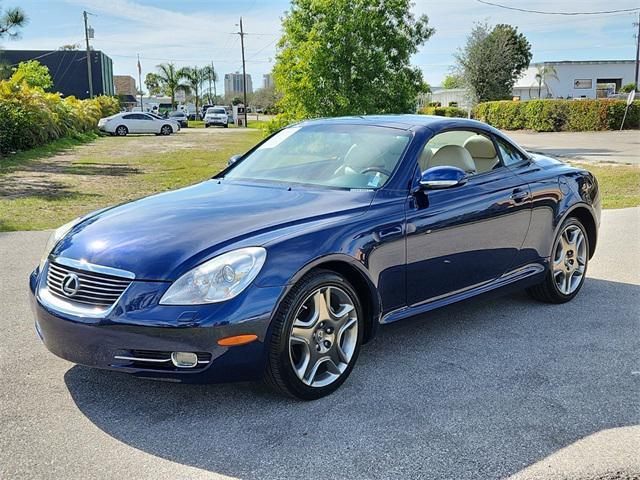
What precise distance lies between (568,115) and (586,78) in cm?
3751

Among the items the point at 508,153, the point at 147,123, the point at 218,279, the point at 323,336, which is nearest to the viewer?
the point at 218,279

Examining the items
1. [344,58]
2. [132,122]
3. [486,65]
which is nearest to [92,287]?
[344,58]

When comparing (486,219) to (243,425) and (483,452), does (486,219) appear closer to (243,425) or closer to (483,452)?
Result: (483,452)

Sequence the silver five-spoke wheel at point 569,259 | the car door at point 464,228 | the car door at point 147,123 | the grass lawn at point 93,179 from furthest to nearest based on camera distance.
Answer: the car door at point 147,123
the grass lawn at point 93,179
the silver five-spoke wheel at point 569,259
the car door at point 464,228

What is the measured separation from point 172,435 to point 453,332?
2.36 metres

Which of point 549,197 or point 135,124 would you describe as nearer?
point 549,197

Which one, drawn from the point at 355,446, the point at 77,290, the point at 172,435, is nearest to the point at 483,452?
the point at 355,446

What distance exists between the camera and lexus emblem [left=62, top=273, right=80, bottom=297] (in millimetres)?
3572

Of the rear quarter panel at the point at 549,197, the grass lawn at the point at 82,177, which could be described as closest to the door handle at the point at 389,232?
the rear quarter panel at the point at 549,197

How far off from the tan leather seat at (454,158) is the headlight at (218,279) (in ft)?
6.29

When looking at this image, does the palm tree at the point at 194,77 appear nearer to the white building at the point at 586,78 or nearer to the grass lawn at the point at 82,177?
the white building at the point at 586,78

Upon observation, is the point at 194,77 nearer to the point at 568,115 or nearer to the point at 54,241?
the point at 568,115

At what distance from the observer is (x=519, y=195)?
16.9 ft

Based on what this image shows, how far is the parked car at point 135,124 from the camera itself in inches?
1547
